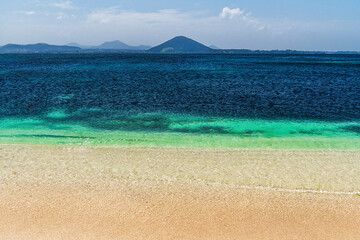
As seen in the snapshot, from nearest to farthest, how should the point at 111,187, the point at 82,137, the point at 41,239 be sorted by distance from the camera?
the point at 41,239, the point at 111,187, the point at 82,137

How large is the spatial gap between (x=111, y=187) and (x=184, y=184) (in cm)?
265

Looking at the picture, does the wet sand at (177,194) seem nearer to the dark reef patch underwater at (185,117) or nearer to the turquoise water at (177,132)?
the turquoise water at (177,132)

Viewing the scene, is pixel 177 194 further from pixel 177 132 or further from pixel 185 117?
pixel 185 117

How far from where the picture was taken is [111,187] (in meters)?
10.4

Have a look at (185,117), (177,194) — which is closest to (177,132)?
(185,117)

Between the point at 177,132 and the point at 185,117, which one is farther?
the point at 185,117

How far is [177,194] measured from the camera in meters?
9.93

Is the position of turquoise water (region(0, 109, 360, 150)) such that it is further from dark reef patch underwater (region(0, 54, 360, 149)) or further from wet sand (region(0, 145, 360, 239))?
wet sand (region(0, 145, 360, 239))

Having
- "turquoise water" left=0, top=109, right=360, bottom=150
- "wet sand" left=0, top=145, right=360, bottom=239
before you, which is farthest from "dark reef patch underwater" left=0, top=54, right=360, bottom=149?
"wet sand" left=0, top=145, right=360, bottom=239

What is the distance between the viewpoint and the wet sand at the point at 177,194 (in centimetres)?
812

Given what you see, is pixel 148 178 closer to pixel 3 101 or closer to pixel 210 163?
pixel 210 163

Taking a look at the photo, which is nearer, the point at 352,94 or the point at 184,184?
the point at 184,184

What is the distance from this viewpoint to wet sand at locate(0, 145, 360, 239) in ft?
26.6

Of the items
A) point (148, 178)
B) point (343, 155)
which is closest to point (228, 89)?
point (343, 155)
